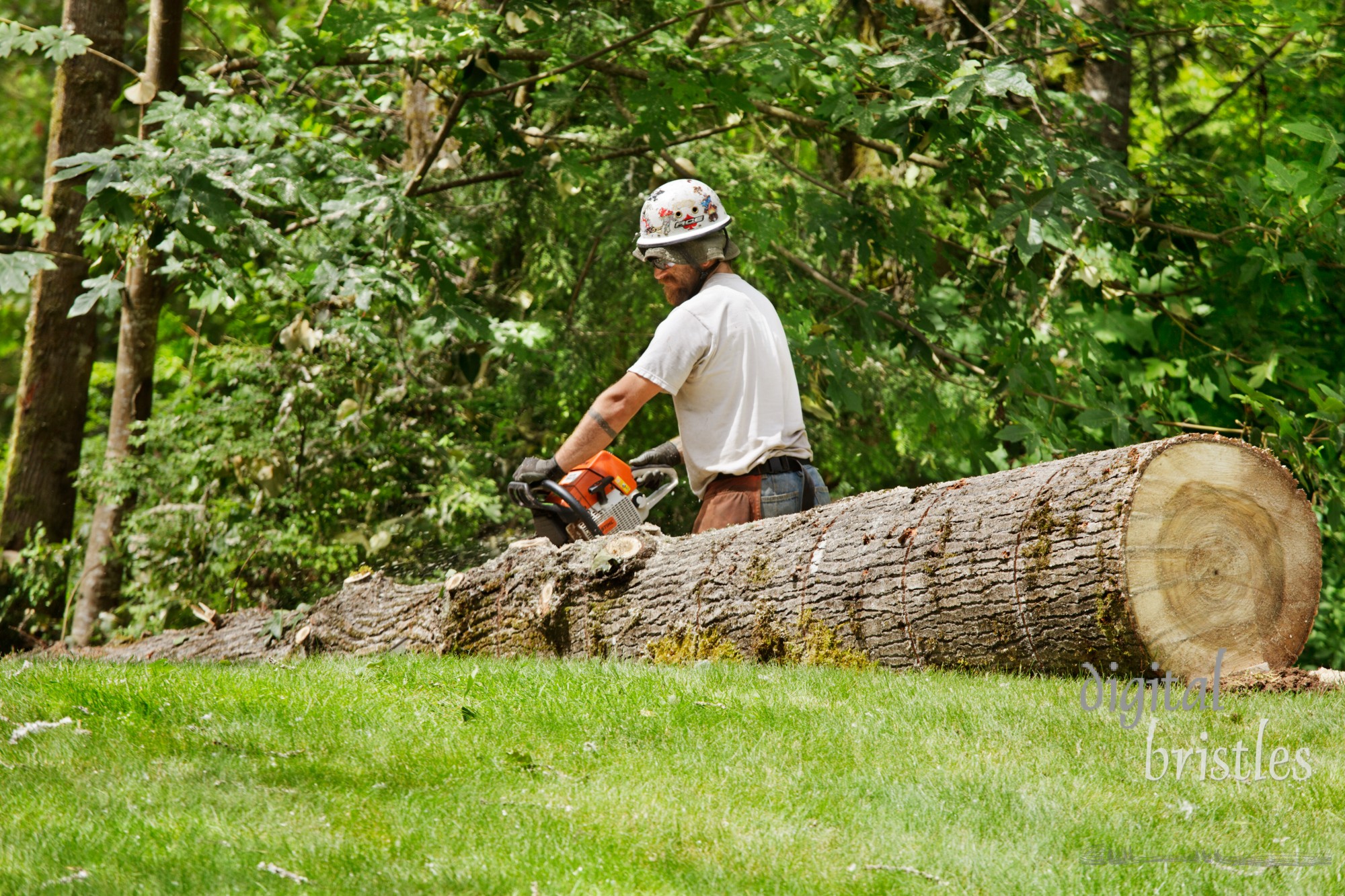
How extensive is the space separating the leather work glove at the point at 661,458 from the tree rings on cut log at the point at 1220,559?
2751 mm

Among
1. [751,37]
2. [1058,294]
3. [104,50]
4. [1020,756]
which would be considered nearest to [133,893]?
[1020,756]

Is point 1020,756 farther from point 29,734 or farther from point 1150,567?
point 29,734

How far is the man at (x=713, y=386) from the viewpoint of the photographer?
5.36 meters

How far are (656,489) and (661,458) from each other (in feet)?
0.71

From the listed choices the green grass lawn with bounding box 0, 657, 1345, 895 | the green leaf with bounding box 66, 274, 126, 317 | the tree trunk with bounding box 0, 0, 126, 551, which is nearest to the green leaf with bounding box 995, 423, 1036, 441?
the green grass lawn with bounding box 0, 657, 1345, 895

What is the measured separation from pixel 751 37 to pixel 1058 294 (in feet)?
9.89

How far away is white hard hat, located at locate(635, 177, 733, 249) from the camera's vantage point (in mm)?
5621

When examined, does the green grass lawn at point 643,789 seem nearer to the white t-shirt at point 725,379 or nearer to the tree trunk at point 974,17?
the white t-shirt at point 725,379

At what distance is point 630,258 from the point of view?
9219 mm

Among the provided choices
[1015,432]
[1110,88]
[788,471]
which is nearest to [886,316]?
[1015,432]

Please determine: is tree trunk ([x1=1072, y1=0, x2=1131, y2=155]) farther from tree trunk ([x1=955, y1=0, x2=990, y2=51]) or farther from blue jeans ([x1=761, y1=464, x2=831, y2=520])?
blue jeans ([x1=761, y1=464, x2=831, y2=520])

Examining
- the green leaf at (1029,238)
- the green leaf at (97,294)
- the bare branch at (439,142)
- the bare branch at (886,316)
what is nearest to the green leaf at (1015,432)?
the green leaf at (1029,238)

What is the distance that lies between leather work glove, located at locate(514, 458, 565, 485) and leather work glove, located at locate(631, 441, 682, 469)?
2.72ft

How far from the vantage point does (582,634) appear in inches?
212
